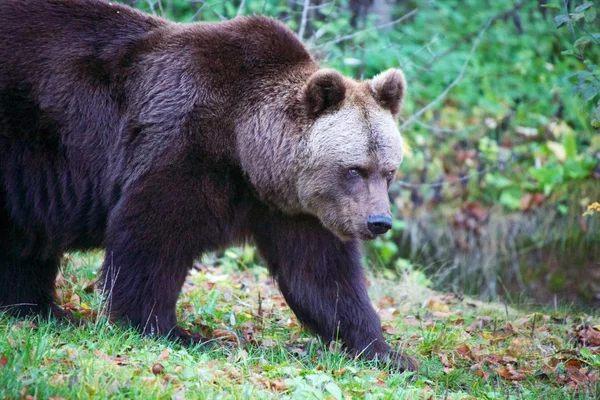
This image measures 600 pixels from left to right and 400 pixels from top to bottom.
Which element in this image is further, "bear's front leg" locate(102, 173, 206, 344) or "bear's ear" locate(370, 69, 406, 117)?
"bear's ear" locate(370, 69, 406, 117)

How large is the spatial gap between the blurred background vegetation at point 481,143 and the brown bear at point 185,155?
9.08 ft

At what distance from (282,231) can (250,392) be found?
1.98 meters

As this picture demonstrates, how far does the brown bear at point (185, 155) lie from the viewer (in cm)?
572

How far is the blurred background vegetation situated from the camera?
397 inches

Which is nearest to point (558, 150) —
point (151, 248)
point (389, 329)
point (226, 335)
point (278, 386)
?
point (389, 329)

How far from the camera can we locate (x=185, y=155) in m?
5.70

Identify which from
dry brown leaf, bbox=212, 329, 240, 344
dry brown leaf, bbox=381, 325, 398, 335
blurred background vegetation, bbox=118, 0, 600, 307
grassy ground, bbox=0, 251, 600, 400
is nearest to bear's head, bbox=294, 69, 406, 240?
grassy ground, bbox=0, 251, 600, 400

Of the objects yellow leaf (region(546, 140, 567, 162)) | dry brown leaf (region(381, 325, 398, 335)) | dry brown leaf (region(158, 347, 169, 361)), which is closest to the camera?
dry brown leaf (region(158, 347, 169, 361))

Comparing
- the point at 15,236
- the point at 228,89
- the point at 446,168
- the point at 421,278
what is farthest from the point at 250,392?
the point at 446,168

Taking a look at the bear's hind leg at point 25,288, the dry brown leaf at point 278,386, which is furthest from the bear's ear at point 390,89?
the bear's hind leg at point 25,288

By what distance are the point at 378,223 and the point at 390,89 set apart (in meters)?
1.08

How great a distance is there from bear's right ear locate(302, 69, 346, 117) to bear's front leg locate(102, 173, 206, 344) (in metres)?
1.07

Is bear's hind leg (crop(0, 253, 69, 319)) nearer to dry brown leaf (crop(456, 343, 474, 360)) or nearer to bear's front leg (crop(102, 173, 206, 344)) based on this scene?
bear's front leg (crop(102, 173, 206, 344))

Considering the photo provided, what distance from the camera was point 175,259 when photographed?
18.7 feet
